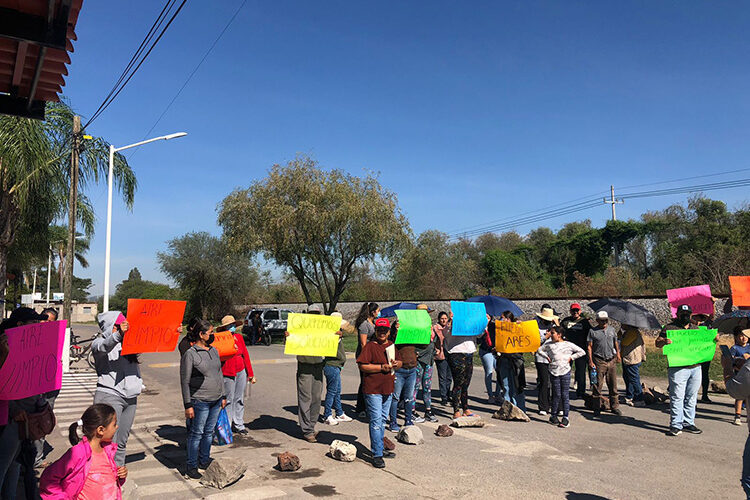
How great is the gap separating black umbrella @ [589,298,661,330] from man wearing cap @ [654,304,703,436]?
1.41 meters

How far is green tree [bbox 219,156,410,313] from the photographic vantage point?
28.8 metres

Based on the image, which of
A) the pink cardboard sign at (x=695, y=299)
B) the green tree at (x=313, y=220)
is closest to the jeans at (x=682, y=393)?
the pink cardboard sign at (x=695, y=299)

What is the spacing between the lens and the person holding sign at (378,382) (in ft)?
22.9

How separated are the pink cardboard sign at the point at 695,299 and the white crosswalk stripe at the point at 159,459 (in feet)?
29.1

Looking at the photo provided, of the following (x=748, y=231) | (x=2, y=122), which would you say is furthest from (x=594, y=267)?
(x=2, y=122)

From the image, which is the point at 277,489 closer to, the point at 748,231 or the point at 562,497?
the point at 562,497

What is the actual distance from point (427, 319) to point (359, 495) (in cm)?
394

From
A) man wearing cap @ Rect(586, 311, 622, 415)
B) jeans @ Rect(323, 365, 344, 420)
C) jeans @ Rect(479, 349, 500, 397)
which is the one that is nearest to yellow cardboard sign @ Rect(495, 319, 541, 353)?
jeans @ Rect(479, 349, 500, 397)

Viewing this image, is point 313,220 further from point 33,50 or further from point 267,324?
point 33,50

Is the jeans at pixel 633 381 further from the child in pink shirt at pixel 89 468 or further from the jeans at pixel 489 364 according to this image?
the child in pink shirt at pixel 89 468

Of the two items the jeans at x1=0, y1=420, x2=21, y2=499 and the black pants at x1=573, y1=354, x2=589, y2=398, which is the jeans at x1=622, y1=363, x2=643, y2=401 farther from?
the jeans at x1=0, y1=420, x2=21, y2=499

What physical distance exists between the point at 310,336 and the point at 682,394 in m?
5.88

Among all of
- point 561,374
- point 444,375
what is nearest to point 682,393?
point 561,374

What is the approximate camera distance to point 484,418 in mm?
10078
